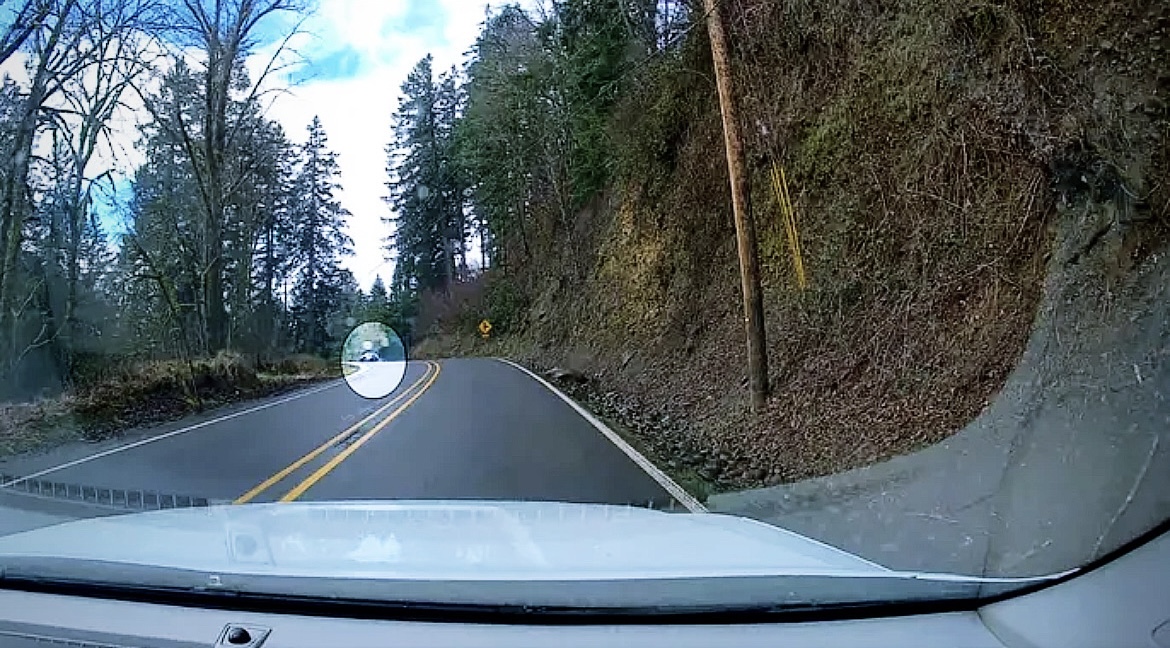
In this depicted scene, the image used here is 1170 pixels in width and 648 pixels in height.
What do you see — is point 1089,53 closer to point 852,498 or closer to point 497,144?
point 852,498

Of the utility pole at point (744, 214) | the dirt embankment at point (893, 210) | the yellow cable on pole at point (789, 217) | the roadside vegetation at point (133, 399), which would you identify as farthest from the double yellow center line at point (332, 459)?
the yellow cable on pole at point (789, 217)

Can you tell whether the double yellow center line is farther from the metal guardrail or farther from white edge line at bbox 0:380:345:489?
white edge line at bbox 0:380:345:489

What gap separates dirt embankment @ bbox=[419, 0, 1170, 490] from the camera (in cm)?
1017

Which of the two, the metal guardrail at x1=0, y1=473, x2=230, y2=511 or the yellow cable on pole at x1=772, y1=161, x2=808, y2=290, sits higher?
the yellow cable on pole at x1=772, y1=161, x2=808, y2=290

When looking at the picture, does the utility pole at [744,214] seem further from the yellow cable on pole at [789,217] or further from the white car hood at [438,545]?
the white car hood at [438,545]

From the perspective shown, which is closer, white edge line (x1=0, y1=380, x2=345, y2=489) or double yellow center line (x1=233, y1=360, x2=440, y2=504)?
double yellow center line (x1=233, y1=360, x2=440, y2=504)

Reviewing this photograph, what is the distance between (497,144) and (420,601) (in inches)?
1702

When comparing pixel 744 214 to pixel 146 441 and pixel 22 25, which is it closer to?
pixel 146 441

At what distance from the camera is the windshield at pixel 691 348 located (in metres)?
4.03

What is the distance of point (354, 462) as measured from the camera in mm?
11062

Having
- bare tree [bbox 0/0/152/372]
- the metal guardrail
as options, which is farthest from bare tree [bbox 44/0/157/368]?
the metal guardrail

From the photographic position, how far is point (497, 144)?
148ft

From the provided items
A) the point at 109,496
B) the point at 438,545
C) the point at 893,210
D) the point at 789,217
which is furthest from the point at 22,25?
the point at 438,545

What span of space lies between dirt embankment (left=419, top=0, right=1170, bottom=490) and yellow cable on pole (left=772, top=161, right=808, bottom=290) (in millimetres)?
169
